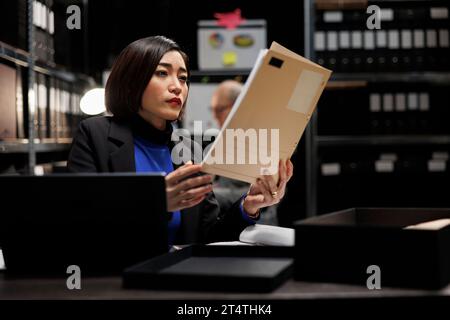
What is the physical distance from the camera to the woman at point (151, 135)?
61.4 inches

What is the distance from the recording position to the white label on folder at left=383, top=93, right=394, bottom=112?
338 cm

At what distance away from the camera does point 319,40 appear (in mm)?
3395

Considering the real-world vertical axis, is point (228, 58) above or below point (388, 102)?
above

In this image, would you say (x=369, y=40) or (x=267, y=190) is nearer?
(x=267, y=190)

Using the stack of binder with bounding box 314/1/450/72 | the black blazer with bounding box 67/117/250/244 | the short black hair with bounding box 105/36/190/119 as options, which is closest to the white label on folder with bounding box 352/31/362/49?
the stack of binder with bounding box 314/1/450/72

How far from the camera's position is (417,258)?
0.93 m

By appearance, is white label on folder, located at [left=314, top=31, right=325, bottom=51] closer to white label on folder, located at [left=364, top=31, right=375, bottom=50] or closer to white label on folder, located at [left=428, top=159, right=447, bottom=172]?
white label on folder, located at [left=364, top=31, right=375, bottom=50]

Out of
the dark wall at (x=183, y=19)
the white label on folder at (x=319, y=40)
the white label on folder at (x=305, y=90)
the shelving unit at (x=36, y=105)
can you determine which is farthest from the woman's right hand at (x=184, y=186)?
the dark wall at (x=183, y=19)

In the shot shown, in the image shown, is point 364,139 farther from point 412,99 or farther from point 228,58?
point 228,58

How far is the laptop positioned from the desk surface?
9cm

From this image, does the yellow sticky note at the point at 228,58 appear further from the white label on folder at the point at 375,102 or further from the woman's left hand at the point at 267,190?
the woman's left hand at the point at 267,190

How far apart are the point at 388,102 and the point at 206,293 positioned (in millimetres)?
2714

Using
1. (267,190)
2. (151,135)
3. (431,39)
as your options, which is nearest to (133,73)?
(151,135)

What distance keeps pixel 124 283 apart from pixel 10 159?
1.94 m
